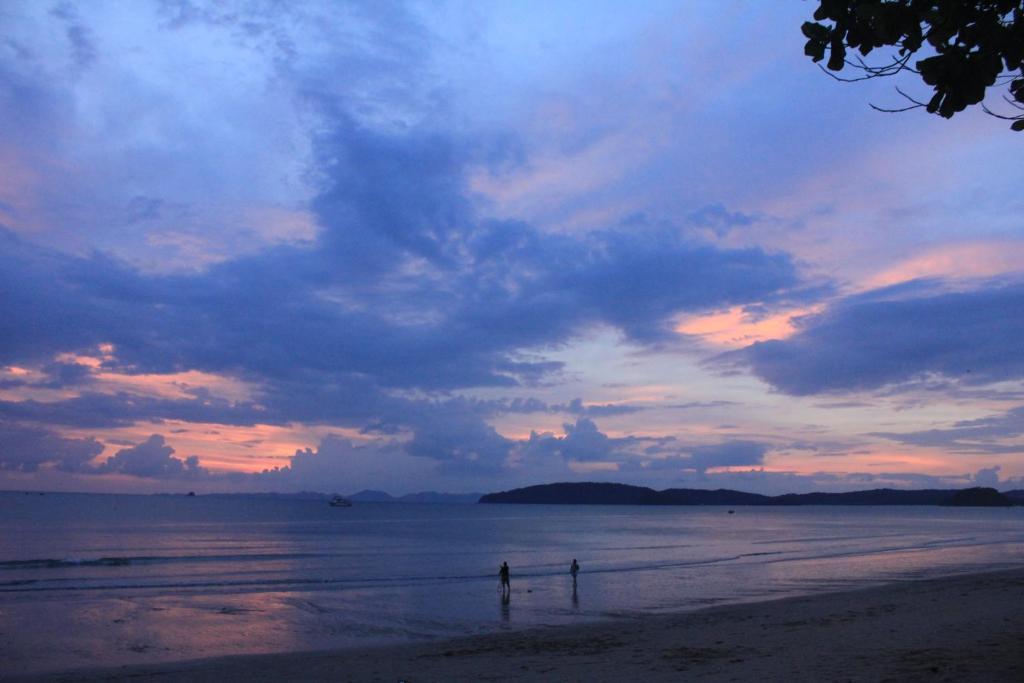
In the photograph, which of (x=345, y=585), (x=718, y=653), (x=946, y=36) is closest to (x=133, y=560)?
(x=345, y=585)

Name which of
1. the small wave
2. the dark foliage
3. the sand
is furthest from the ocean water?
the dark foliage

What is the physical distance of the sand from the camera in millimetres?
13891

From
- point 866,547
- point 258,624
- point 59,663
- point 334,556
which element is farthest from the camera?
point 866,547

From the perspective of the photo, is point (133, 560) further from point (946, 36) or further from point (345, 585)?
point (946, 36)

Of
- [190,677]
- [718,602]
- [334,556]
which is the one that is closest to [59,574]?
[334,556]

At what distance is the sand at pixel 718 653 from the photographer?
13891 mm

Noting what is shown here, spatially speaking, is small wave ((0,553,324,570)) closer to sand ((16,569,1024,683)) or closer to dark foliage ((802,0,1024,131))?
sand ((16,569,1024,683))

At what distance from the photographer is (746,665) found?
1534 cm

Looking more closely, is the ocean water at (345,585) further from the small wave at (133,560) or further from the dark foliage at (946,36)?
the dark foliage at (946,36)

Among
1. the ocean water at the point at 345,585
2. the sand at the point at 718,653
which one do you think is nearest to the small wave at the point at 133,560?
the ocean water at the point at 345,585

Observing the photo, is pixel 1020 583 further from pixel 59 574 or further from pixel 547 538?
pixel 547 538

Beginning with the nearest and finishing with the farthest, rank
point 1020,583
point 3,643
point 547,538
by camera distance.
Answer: point 3,643 → point 1020,583 → point 547,538

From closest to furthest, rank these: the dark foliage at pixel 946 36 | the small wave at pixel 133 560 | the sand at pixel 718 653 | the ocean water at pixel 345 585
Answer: the dark foliage at pixel 946 36
the sand at pixel 718 653
the ocean water at pixel 345 585
the small wave at pixel 133 560

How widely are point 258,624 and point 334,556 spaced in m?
30.9
